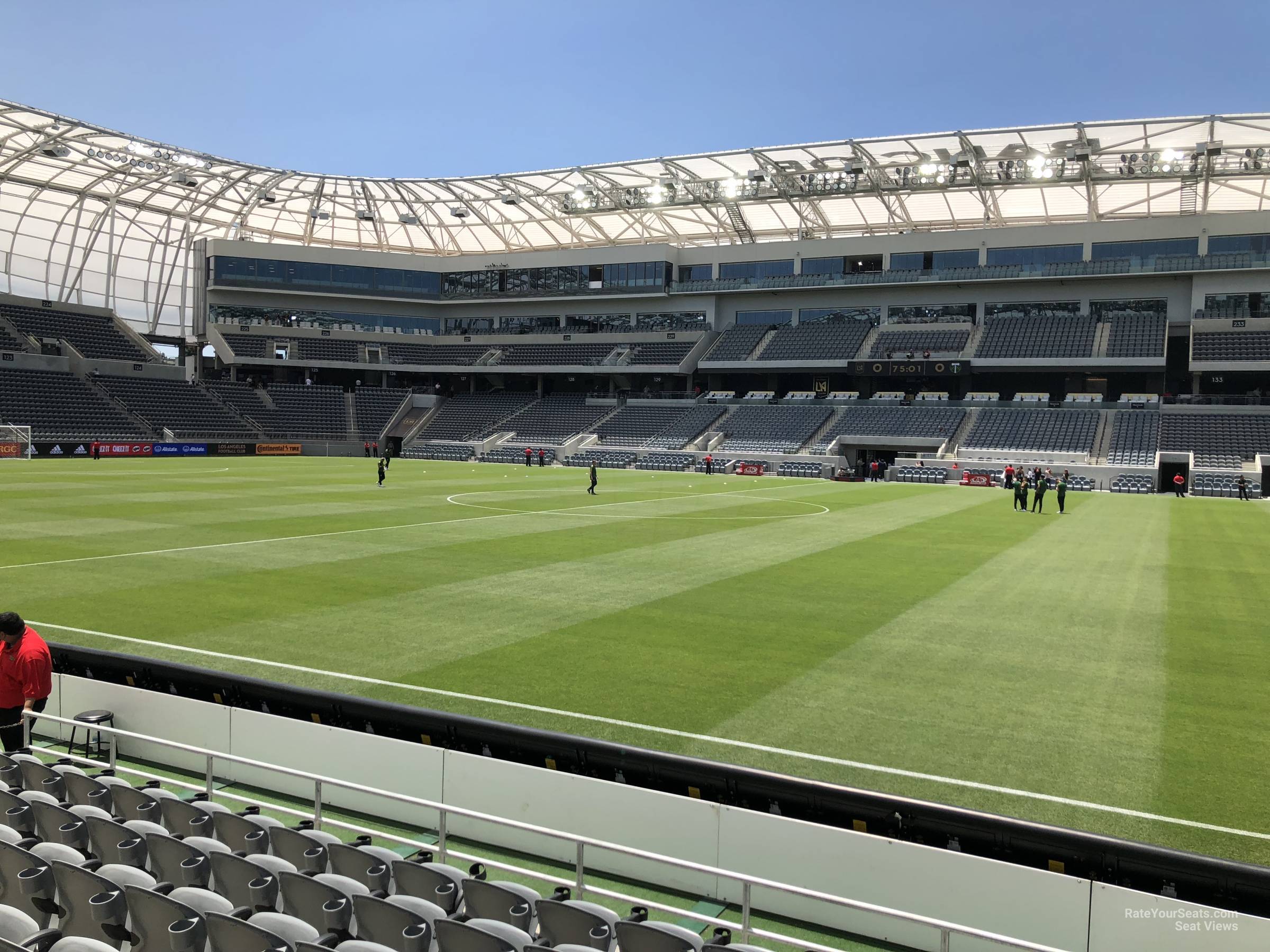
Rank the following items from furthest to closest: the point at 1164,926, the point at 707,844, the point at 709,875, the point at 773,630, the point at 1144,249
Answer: the point at 1144,249, the point at 773,630, the point at 707,844, the point at 709,875, the point at 1164,926

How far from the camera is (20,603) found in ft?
48.1

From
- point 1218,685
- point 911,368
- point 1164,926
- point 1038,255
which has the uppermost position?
point 1038,255

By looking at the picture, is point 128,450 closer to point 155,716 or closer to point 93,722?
point 93,722

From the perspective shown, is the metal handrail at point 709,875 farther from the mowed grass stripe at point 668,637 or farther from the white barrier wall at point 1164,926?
the mowed grass stripe at point 668,637

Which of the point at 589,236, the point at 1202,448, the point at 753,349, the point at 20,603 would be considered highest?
the point at 589,236

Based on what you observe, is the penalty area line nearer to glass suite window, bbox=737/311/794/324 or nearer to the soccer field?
the soccer field

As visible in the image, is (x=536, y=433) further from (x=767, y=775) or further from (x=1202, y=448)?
(x=767, y=775)

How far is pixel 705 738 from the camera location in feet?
31.0

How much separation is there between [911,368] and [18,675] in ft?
202

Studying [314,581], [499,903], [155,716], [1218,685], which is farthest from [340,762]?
[1218,685]

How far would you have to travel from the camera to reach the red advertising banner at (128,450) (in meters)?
57.3

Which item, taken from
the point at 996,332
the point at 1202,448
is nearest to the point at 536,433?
the point at 996,332

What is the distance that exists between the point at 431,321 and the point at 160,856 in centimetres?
8359

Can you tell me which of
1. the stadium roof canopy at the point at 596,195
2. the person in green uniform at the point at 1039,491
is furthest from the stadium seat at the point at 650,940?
the stadium roof canopy at the point at 596,195
